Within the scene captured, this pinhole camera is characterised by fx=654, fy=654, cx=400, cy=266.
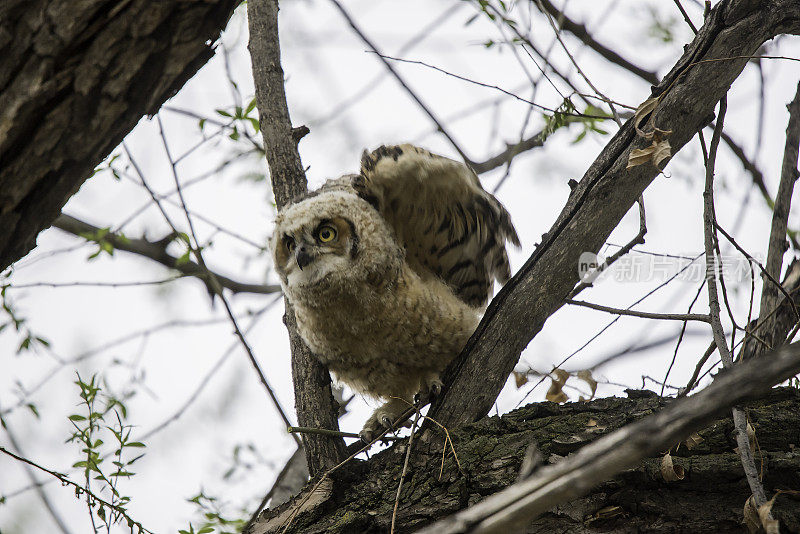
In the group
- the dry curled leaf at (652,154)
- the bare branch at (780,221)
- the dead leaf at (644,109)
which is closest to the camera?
the dry curled leaf at (652,154)

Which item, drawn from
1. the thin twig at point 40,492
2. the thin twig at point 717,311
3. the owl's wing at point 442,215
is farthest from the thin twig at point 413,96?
the thin twig at point 40,492

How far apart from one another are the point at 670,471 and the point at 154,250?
348 cm

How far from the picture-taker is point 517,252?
3.07 meters

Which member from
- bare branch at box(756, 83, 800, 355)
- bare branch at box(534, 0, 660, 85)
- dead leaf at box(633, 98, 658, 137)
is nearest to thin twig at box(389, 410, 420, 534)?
dead leaf at box(633, 98, 658, 137)

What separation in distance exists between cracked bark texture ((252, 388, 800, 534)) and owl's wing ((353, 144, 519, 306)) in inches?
41.1

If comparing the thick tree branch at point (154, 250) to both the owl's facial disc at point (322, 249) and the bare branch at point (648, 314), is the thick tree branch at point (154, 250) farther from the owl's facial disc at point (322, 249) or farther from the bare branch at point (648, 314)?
the bare branch at point (648, 314)

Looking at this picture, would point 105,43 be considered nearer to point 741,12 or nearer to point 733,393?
point 733,393

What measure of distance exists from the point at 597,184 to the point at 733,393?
4.25 feet

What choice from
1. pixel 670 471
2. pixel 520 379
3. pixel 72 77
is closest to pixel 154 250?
pixel 520 379

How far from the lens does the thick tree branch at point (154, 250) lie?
151 inches

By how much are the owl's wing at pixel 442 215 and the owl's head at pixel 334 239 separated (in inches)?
4.4

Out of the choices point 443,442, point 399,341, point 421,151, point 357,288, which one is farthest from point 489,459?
point 421,151

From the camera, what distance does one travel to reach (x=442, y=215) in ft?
9.38

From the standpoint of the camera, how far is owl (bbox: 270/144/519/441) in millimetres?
2744
